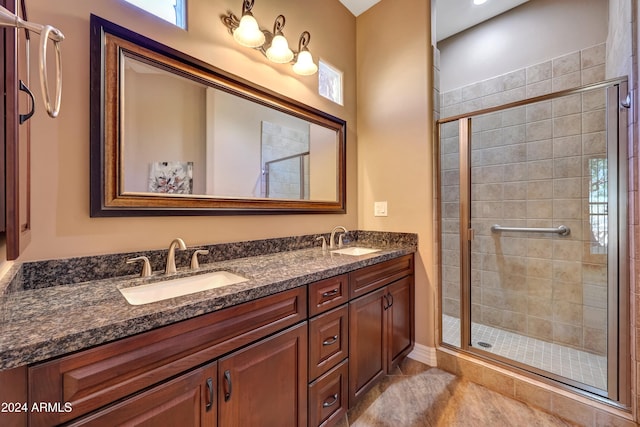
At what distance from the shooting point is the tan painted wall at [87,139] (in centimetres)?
100

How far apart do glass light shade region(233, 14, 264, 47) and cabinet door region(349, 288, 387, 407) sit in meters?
1.62

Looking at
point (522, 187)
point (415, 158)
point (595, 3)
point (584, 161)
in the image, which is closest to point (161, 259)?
point (415, 158)

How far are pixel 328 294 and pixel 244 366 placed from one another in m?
0.50

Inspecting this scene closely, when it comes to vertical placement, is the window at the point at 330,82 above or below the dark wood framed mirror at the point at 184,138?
above

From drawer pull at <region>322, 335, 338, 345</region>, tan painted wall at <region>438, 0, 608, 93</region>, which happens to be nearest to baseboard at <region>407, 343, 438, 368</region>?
drawer pull at <region>322, 335, 338, 345</region>

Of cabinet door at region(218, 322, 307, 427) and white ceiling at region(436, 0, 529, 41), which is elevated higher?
white ceiling at region(436, 0, 529, 41)

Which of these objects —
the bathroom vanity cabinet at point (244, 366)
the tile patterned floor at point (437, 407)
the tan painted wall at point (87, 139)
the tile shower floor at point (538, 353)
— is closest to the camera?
the bathroom vanity cabinet at point (244, 366)

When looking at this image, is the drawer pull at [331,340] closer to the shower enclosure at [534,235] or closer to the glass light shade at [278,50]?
the shower enclosure at [534,235]

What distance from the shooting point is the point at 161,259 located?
1239 millimetres

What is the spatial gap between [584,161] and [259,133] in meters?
2.42

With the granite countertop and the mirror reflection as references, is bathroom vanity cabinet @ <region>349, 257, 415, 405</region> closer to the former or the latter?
the granite countertop

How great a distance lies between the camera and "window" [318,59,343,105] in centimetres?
215

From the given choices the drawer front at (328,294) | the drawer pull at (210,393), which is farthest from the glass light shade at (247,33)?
the drawer pull at (210,393)

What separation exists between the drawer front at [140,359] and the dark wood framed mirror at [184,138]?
2.23 ft
